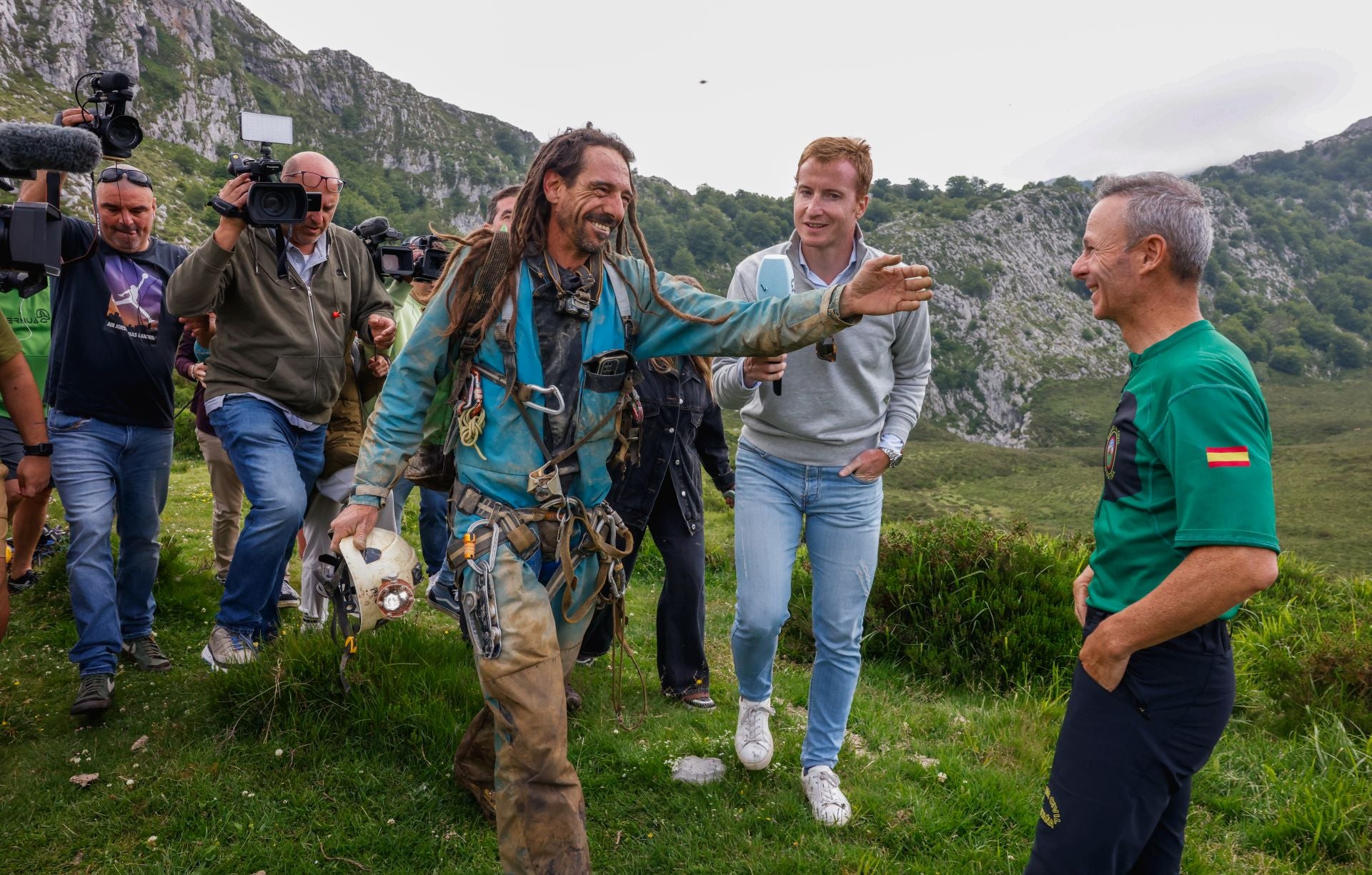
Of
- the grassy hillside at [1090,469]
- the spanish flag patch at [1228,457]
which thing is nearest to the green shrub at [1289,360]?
the grassy hillside at [1090,469]

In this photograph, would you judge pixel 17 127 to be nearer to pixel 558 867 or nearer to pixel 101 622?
pixel 101 622

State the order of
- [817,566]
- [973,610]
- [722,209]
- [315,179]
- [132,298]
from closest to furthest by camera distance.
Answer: [817,566] → [132,298] → [315,179] → [973,610] → [722,209]

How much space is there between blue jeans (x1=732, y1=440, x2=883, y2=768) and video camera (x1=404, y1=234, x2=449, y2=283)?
116 inches

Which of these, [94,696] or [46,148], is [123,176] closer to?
[46,148]

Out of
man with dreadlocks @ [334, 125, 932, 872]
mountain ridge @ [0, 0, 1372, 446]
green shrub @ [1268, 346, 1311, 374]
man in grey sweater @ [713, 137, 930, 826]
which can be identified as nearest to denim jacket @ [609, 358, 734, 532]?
man in grey sweater @ [713, 137, 930, 826]

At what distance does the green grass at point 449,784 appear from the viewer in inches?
149

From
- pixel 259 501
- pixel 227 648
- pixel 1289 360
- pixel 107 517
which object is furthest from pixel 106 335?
pixel 1289 360

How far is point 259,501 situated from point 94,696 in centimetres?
130

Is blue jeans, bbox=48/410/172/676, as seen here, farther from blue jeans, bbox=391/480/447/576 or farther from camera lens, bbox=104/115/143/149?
blue jeans, bbox=391/480/447/576

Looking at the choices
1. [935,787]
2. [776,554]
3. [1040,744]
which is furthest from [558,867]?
[1040,744]

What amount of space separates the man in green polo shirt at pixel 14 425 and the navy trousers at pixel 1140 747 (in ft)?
21.9

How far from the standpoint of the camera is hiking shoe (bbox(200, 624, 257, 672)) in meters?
4.84

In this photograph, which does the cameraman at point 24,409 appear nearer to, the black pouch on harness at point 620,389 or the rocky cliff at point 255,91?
the black pouch on harness at point 620,389

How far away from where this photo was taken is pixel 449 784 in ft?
13.9
